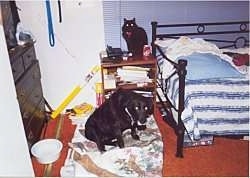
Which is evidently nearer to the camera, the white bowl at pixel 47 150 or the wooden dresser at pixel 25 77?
the wooden dresser at pixel 25 77

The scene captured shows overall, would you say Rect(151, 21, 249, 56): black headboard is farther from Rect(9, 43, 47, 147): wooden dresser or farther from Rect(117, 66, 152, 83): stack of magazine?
Rect(9, 43, 47, 147): wooden dresser

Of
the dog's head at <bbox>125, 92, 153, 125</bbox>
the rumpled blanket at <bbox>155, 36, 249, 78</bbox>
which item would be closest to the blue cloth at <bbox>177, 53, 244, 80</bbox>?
the rumpled blanket at <bbox>155, 36, 249, 78</bbox>

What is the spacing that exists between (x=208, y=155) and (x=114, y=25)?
1.45 m

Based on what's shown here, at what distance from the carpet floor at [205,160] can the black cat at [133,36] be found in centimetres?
87

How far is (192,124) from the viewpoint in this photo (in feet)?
6.27

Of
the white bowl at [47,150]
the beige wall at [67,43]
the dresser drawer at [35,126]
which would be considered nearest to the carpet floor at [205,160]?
the white bowl at [47,150]

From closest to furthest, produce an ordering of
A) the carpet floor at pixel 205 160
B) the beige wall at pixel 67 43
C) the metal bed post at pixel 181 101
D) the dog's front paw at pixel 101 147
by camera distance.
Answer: the metal bed post at pixel 181 101 → the carpet floor at pixel 205 160 → the dog's front paw at pixel 101 147 → the beige wall at pixel 67 43

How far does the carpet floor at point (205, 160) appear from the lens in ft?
6.30

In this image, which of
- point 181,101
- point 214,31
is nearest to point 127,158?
point 181,101

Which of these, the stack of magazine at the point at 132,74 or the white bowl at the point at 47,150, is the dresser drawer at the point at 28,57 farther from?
the stack of magazine at the point at 132,74

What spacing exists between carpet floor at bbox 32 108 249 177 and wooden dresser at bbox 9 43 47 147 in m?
0.24

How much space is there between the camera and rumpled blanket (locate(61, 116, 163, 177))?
6.09ft

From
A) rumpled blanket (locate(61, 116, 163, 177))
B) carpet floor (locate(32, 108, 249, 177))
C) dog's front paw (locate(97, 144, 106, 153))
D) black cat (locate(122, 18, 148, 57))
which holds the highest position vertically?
black cat (locate(122, 18, 148, 57))

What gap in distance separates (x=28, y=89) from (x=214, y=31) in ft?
6.21
